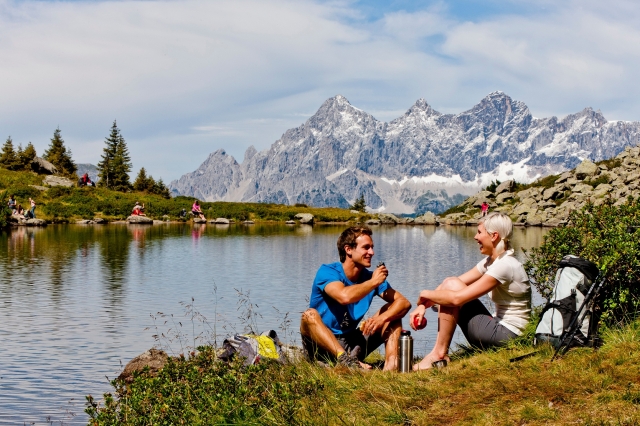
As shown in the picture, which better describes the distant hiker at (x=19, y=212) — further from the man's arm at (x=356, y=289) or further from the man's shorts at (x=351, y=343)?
the man's arm at (x=356, y=289)

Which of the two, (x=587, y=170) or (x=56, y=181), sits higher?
(x=587, y=170)

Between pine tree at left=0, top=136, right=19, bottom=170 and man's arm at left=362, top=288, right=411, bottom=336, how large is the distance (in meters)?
74.7

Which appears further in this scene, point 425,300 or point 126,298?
point 126,298

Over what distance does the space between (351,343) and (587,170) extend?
76.9m

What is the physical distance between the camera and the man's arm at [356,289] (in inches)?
364

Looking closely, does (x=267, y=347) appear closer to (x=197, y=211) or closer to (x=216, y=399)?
(x=216, y=399)

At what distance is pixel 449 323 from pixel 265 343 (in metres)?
2.62

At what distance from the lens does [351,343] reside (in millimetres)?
9922

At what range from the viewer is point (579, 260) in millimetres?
8555

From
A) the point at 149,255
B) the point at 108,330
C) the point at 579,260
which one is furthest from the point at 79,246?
the point at 579,260

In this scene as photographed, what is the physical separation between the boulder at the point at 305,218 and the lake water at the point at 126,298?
36697 millimetres

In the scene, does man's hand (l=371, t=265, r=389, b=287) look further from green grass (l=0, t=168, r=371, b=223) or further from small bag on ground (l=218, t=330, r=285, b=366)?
green grass (l=0, t=168, r=371, b=223)

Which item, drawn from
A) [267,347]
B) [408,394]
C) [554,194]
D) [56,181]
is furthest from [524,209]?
[408,394]

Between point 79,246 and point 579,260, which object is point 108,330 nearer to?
point 579,260
